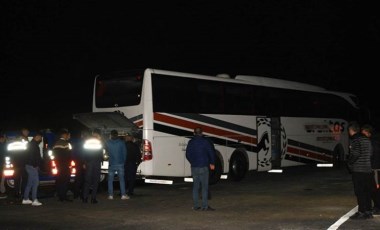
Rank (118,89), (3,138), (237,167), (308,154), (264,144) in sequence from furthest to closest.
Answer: (308,154)
(264,144)
(237,167)
(118,89)
(3,138)

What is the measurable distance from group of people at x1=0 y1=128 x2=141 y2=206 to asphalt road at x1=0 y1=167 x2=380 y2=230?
0.42 meters

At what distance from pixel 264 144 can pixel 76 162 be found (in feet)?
26.8

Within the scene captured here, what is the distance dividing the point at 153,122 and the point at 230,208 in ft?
Answer: 14.8

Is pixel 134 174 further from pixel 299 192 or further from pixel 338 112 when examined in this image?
pixel 338 112

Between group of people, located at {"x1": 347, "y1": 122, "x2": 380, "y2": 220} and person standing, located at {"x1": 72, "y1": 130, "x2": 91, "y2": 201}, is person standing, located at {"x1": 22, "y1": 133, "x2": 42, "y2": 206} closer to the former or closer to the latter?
person standing, located at {"x1": 72, "y1": 130, "x2": 91, "y2": 201}

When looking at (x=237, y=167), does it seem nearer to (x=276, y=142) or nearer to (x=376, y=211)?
(x=276, y=142)

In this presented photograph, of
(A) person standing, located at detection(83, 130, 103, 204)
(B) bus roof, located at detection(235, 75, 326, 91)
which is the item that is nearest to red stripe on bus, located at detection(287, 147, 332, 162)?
(B) bus roof, located at detection(235, 75, 326, 91)

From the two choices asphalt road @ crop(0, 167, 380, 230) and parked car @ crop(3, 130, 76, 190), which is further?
parked car @ crop(3, 130, 76, 190)

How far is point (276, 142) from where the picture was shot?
2058 centimetres

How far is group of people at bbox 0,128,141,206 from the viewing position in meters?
12.7

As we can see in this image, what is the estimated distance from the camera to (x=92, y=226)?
959 centimetres

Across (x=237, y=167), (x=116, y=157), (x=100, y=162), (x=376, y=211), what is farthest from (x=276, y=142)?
(x=376, y=211)

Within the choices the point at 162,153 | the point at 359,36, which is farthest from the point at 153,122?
the point at 359,36

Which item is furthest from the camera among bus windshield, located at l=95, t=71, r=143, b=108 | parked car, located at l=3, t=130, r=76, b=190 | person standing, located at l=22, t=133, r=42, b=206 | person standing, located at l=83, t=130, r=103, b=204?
bus windshield, located at l=95, t=71, r=143, b=108
